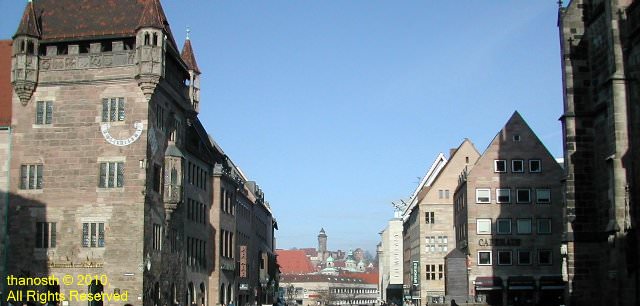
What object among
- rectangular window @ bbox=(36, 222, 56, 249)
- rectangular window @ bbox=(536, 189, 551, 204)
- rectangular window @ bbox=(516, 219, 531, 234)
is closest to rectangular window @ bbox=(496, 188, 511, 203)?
rectangular window @ bbox=(516, 219, 531, 234)

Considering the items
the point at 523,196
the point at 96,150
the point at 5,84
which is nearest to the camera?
the point at 96,150

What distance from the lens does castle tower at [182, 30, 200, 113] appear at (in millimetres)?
61391

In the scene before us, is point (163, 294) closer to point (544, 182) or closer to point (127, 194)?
point (127, 194)

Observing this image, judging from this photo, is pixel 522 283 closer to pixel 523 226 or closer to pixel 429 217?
pixel 523 226

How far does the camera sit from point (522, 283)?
7138cm

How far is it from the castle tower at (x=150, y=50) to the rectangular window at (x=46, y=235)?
894 cm

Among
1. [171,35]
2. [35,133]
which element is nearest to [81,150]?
[35,133]

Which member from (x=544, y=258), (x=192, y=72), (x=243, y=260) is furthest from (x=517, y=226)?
(x=192, y=72)

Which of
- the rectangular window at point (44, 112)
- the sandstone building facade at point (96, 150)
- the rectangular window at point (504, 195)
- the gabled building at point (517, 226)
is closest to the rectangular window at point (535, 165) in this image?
the gabled building at point (517, 226)

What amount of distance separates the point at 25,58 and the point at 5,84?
144 inches

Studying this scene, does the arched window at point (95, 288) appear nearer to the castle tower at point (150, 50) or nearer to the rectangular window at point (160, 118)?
the rectangular window at point (160, 118)

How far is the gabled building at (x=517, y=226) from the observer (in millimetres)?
71688

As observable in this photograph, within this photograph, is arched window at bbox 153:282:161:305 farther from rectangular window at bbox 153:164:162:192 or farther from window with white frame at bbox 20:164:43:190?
window with white frame at bbox 20:164:43:190

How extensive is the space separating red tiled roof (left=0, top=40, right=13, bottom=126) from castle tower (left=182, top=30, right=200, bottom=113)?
1172 centimetres
